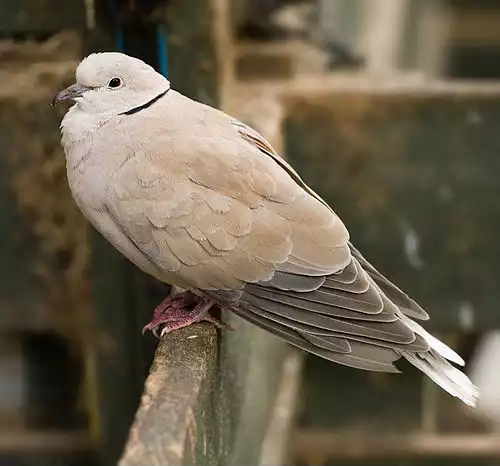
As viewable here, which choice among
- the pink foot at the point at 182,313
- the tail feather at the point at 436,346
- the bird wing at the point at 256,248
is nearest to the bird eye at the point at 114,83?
the bird wing at the point at 256,248

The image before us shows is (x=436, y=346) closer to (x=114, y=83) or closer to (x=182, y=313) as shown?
(x=182, y=313)


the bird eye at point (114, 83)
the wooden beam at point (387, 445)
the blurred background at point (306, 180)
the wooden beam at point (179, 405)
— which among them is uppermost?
the bird eye at point (114, 83)

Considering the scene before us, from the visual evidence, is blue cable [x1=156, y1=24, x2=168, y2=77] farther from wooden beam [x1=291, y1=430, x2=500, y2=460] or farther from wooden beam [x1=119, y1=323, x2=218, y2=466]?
wooden beam [x1=291, y1=430, x2=500, y2=460]

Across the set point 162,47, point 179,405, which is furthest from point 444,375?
point 162,47

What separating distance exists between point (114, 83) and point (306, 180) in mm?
899

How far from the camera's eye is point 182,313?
1312 millimetres

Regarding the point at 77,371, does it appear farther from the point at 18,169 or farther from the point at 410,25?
the point at 410,25

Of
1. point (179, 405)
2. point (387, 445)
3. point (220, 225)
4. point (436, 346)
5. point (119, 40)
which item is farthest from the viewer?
point (387, 445)

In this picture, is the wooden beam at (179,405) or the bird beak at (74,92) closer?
the wooden beam at (179,405)

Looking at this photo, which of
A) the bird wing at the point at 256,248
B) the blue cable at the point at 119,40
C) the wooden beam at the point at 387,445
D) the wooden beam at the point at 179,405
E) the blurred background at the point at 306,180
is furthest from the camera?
the wooden beam at the point at 387,445

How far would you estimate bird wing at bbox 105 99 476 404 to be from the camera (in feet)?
3.97

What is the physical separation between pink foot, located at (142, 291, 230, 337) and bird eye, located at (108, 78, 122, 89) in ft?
1.06

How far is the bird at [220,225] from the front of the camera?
121 centimetres

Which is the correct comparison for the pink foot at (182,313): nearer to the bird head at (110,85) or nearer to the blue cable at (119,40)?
the bird head at (110,85)
